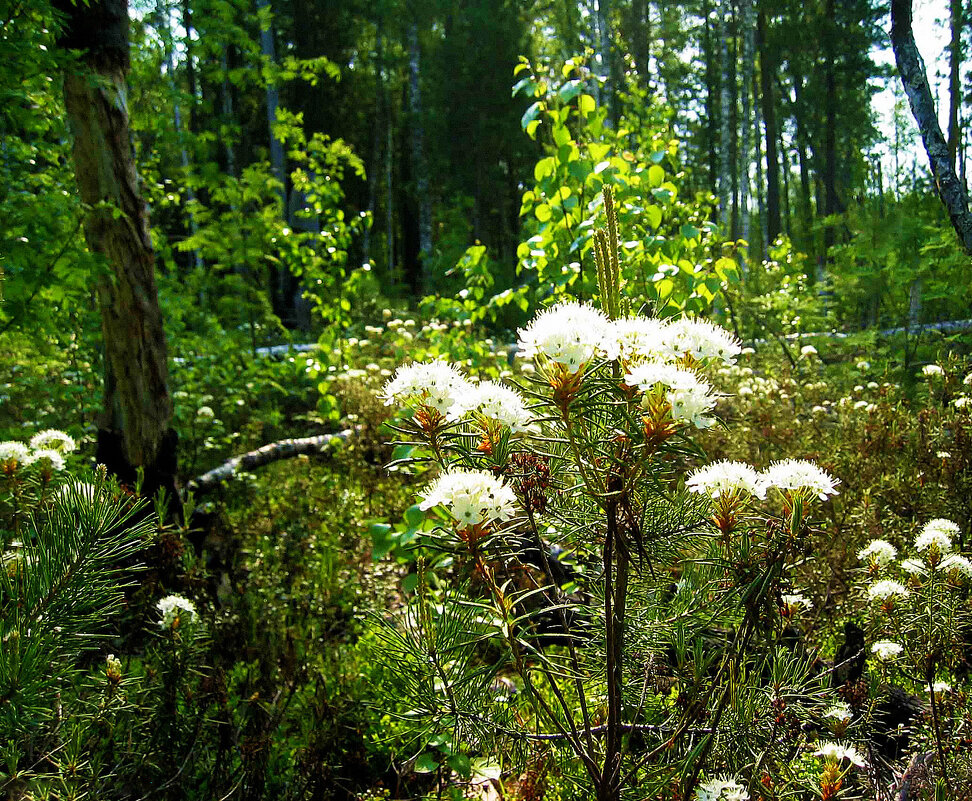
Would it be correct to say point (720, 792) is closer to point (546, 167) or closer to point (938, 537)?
point (938, 537)

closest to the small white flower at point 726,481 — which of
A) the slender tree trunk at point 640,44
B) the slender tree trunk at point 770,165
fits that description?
the slender tree trunk at point 770,165

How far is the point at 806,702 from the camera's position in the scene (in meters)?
1.96

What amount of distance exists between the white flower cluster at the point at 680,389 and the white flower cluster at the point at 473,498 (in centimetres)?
32

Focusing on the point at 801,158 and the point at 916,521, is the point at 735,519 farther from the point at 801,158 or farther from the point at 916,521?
the point at 801,158

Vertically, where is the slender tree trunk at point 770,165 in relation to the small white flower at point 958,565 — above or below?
above

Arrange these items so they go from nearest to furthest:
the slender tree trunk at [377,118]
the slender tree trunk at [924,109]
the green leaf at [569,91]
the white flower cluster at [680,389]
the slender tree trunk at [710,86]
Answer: the white flower cluster at [680,389] < the slender tree trunk at [924,109] < the green leaf at [569,91] < the slender tree trunk at [377,118] < the slender tree trunk at [710,86]

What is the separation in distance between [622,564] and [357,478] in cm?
435

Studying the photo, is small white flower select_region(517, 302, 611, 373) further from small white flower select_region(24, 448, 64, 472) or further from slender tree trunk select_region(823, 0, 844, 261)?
slender tree trunk select_region(823, 0, 844, 261)

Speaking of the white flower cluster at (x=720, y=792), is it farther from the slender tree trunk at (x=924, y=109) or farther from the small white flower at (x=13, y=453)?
the slender tree trunk at (x=924, y=109)

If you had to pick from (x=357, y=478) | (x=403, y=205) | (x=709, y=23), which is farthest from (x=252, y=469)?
(x=709, y=23)

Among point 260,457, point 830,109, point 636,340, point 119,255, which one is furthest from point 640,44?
point 636,340

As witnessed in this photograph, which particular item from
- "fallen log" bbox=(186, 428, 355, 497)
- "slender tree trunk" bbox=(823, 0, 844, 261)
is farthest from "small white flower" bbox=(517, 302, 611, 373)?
"slender tree trunk" bbox=(823, 0, 844, 261)

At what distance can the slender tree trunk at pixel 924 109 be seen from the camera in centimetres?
293

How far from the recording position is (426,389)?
4.57 feet
